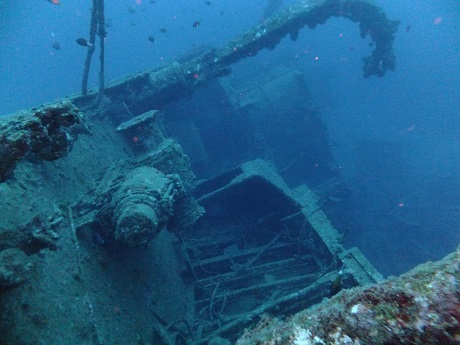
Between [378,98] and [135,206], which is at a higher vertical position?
[135,206]

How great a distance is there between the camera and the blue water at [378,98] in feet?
42.6

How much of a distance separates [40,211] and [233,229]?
540 centimetres

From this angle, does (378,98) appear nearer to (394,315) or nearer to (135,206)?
(135,206)

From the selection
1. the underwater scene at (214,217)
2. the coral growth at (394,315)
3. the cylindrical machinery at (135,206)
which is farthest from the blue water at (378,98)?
the coral growth at (394,315)

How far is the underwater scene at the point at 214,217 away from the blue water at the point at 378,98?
0.19m

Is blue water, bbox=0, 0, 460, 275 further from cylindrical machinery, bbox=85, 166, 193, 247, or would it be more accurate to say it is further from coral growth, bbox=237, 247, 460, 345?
coral growth, bbox=237, 247, 460, 345

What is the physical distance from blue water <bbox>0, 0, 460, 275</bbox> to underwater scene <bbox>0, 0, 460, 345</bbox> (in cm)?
19

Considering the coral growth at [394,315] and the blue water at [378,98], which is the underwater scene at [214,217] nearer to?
the coral growth at [394,315]

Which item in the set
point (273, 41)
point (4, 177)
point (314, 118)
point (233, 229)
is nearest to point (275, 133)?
point (314, 118)

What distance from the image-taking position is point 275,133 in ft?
41.3

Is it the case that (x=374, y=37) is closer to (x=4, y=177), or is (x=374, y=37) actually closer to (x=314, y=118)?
(x=314, y=118)

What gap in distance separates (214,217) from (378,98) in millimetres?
47083

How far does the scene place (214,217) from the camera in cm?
809

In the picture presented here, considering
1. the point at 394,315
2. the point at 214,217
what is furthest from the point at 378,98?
the point at 394,315
